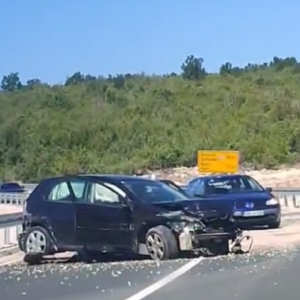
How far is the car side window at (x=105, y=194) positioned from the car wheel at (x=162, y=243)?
892 millimetres

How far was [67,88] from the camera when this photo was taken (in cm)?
12925

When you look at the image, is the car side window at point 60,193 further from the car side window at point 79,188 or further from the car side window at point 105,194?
the car side window at point 105,194

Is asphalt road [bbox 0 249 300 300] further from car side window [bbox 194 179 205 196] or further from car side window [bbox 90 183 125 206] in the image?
car side window [bbox 194 179 205 196]

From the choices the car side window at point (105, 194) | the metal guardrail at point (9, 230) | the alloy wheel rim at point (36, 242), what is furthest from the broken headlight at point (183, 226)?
the metal guardrail at point (9, 230)

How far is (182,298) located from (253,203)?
1187 cm

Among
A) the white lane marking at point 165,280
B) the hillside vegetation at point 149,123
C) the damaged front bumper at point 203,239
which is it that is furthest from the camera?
the hillside vegetation at point 149,123

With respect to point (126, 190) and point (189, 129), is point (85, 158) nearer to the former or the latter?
point (189, 129)

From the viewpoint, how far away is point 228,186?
25078 millimetres

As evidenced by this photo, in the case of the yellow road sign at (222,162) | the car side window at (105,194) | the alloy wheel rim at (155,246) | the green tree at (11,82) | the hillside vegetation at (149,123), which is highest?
the green tree at (11,82)

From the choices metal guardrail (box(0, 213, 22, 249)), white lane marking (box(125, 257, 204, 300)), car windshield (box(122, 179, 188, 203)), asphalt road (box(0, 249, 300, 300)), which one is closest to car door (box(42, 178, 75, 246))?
asphalt road (box(0, 249, 300, 300))

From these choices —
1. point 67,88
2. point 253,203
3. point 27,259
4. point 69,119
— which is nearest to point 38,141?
point 69,119

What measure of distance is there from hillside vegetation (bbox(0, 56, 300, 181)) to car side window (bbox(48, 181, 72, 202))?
50317 millimetres

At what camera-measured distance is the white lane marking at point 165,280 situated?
1200cm

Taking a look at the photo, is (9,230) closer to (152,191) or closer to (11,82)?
(152,191)
